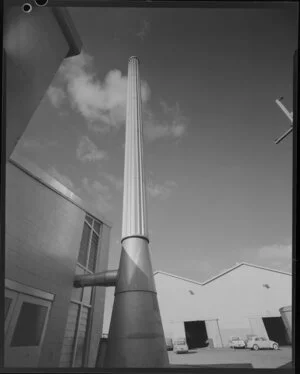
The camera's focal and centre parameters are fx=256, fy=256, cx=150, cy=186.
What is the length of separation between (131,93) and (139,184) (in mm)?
6059

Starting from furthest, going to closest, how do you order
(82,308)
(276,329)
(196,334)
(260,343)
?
(196,334), (276,329), (260,343), (82,308)

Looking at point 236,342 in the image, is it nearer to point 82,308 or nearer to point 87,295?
point 87,295

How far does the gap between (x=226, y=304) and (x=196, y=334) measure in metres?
3.57

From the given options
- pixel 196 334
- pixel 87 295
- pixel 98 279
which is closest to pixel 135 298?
pixel 98 279

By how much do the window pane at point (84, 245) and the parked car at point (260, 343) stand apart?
443 inches

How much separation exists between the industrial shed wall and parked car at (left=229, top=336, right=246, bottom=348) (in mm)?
9413

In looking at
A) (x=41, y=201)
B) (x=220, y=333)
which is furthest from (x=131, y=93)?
(x=220, y=333)

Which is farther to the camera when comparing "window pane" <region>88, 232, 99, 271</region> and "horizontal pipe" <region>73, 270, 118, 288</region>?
"window pane" <region>88, 232, 99, 271</region>

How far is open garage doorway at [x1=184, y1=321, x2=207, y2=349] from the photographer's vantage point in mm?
18125

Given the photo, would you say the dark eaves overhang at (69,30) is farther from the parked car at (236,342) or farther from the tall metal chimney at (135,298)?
the parked car at (236,342)

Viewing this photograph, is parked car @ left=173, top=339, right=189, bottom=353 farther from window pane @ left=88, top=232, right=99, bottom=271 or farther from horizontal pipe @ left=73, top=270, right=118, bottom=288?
horizontal pipe @ left=73, top=270, right=118, bottom=288

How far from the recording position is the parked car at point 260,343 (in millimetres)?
14852

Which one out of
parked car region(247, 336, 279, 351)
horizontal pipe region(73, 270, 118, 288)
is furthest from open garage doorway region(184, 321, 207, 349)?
horizontal pipe region(73, 270, 118, 288)

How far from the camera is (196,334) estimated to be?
60.8 ft
